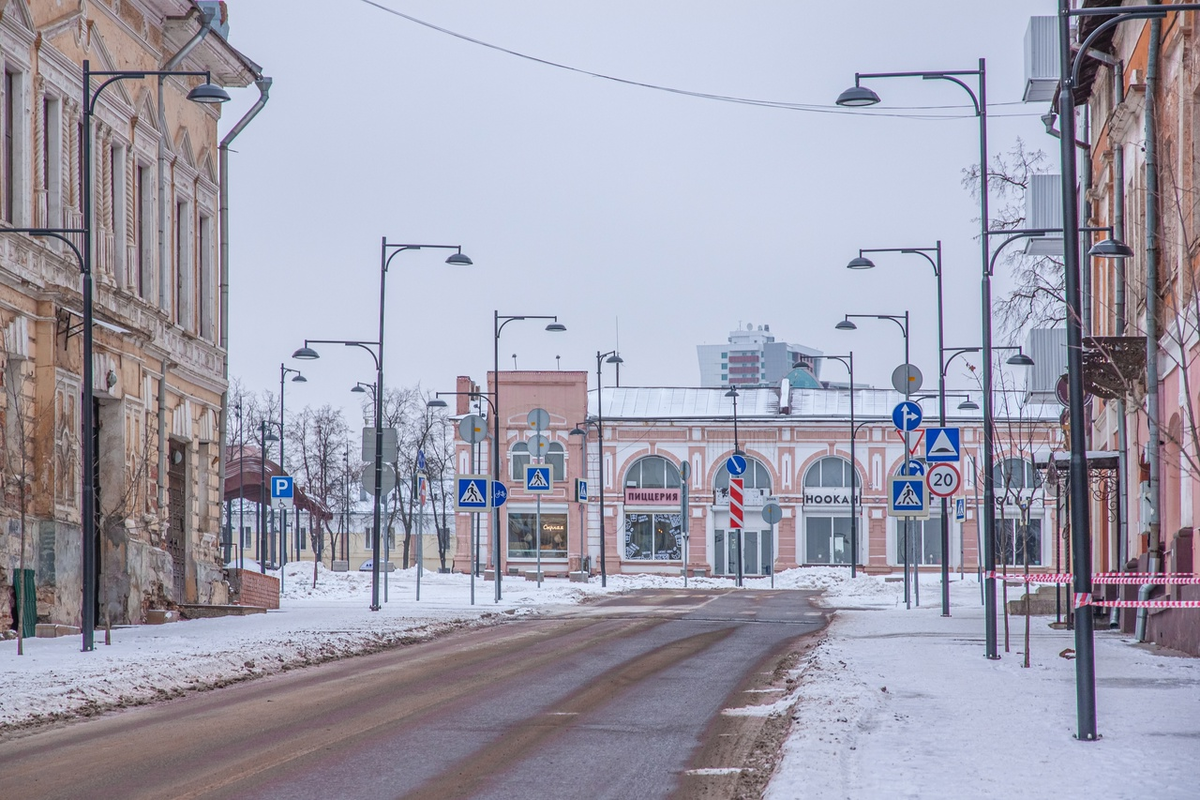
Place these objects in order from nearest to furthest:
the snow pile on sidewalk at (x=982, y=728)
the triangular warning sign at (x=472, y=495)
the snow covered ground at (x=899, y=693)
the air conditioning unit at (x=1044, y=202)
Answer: the snow pile on sidewalk at (x=982, y=728) < the snow covered ground at (x=899, y=693) < the air conditioning unit at (x=1044, y=202) < the triangular warning sign at (x=472, y=495)

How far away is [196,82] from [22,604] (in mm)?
13874

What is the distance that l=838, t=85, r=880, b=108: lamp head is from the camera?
2161 centimetres

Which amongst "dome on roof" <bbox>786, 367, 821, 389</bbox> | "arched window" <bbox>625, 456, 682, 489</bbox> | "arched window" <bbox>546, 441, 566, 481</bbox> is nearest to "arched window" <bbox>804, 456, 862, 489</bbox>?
"arched window" <bbox>625, 456, 682, 489</bbox>

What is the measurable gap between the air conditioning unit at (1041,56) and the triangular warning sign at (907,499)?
8.32m

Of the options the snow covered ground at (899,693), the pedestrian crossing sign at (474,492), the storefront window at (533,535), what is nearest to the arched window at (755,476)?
the storefront window at (533,535)

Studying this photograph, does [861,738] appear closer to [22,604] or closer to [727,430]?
[22,604]

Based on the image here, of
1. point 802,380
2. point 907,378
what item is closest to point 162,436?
point 907,378

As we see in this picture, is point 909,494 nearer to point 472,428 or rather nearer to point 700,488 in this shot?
point 472,428

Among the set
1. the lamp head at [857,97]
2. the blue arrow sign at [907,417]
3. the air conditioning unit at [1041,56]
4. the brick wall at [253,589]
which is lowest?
the brick wall at [253,589]

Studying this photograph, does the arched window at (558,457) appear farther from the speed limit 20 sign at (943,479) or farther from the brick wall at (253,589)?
the speed limit 20 sign at (943,479)

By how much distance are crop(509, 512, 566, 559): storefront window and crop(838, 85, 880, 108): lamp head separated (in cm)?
5612

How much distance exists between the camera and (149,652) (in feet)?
62.8

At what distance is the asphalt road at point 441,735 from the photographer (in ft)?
30.1

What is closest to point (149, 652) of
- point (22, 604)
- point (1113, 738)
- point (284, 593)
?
point (22, 604)
